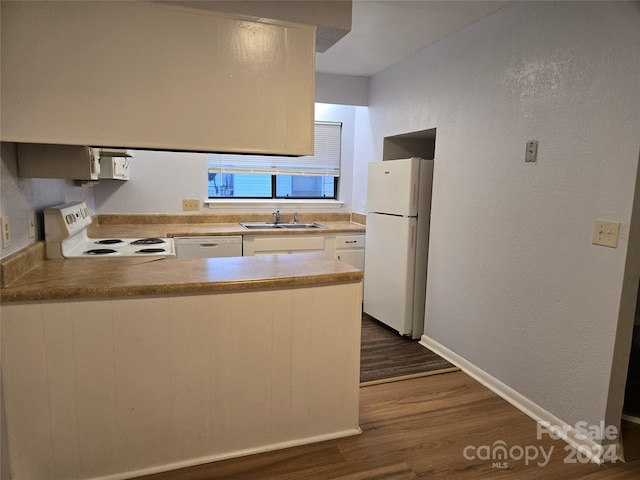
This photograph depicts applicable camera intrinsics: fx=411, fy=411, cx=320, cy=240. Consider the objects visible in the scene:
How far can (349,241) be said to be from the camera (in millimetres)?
4094

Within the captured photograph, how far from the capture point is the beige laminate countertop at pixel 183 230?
335cm

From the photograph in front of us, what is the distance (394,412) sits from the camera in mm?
2373

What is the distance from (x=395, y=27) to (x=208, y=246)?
7.33ft

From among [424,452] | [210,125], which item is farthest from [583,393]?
[210,125]

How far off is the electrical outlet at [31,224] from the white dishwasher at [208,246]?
141cm

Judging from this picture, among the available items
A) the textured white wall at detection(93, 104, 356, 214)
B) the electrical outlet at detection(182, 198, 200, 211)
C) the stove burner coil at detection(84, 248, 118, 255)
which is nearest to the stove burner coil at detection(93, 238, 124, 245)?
the stove burner coil at detection(84, 248, 118, 255)

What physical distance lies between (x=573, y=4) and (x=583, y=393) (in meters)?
1.95

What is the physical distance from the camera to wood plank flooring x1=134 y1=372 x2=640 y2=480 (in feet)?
6.10

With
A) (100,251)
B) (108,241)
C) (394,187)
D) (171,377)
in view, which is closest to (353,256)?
(394,187)

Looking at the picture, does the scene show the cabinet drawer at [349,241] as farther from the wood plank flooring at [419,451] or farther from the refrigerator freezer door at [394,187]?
the wood plank flooring at [419,451]

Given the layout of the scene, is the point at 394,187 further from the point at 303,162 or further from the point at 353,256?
the point at 303,162

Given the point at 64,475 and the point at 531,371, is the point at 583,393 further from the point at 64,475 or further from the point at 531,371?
the point at 64,475

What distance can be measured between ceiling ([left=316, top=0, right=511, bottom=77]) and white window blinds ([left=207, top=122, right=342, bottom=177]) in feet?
3.20

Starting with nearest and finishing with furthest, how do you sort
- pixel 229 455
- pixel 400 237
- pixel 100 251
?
pixel 229 455 → pixel 100 251 → pixel 400 237
